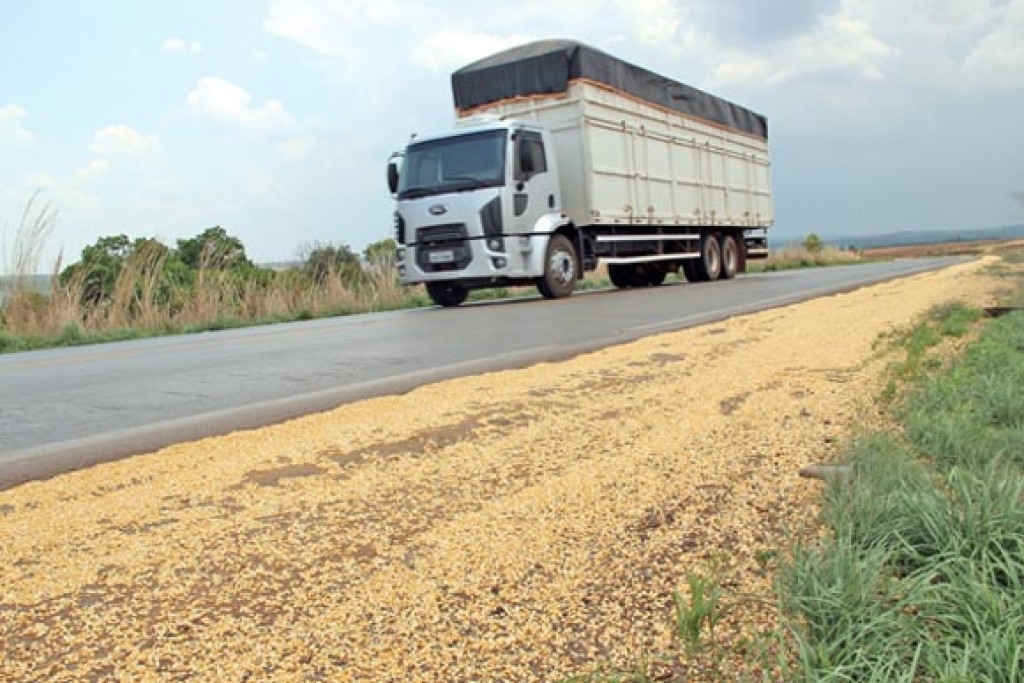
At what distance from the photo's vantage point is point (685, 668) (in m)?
1.60

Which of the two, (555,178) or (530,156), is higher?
(530,156)

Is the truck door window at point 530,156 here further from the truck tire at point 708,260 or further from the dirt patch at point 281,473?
the dirt patch at point 281,473

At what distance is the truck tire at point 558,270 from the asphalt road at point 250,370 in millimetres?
2848

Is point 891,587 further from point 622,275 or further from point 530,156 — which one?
point 622,275

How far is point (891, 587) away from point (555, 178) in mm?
13560

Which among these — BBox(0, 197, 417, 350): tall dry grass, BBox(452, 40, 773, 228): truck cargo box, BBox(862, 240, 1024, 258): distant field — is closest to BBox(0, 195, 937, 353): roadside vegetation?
BBox(0, 197, 417, 350): tall dry grass

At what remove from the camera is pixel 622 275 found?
19.9 metres

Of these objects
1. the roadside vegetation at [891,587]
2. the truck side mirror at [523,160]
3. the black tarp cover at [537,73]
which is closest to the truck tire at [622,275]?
the black tarp cover at [537,73]

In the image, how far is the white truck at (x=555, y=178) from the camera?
13.6 meters

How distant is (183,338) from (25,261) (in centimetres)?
402

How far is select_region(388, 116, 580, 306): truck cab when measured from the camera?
1352 cm

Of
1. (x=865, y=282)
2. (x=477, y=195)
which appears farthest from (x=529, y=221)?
(x=865, y=282)

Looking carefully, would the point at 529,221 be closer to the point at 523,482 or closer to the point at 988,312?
the point at 988,312

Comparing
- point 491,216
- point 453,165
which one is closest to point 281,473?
point 491,216
